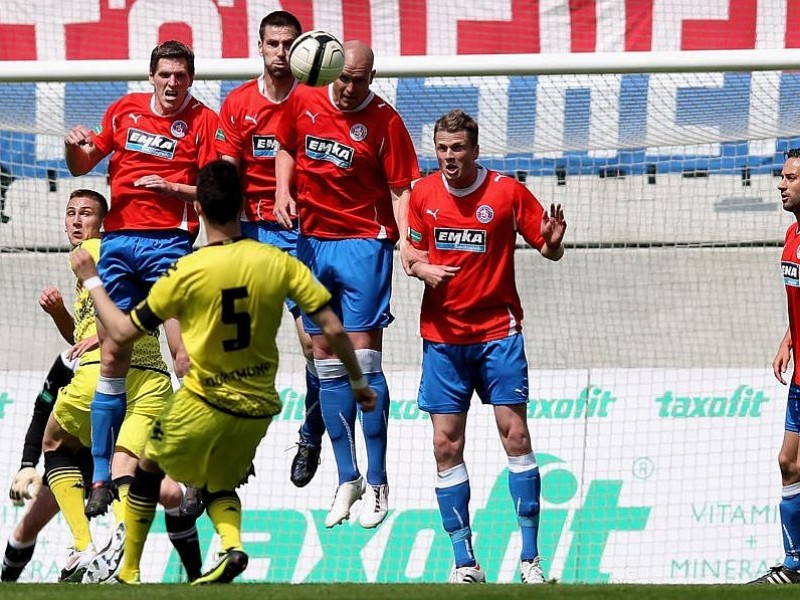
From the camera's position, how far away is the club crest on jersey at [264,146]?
28.9 feet

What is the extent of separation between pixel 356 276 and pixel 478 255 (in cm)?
79

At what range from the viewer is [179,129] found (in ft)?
28.3

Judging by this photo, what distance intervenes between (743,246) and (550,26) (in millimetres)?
3798

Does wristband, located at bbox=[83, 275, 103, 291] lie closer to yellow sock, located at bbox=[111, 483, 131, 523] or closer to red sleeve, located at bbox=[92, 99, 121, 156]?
yellow sock, located at bbox=[111, 483, 131, 523]

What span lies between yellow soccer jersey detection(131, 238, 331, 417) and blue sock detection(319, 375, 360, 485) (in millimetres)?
1960

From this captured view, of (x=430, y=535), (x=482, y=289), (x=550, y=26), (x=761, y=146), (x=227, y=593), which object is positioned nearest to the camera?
(x=227, y=593)

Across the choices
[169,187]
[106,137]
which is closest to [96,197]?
[106,137]

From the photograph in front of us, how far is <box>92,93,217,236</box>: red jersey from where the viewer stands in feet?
28.1

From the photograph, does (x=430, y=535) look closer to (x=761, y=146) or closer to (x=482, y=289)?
(x=482, y=289)

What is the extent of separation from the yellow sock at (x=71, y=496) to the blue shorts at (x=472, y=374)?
2.40m

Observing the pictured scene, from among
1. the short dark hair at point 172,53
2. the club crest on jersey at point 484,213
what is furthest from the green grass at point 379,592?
the short dark hair at point 172,53

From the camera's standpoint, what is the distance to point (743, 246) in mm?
13969

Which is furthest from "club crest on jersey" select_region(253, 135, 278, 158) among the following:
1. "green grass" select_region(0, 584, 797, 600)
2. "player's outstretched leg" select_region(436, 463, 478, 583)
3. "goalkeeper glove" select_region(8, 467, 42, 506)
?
"green grass" select_region(0, 584, 797, 600)

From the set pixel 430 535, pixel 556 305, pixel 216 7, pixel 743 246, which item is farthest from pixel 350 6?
pixel 430 535
